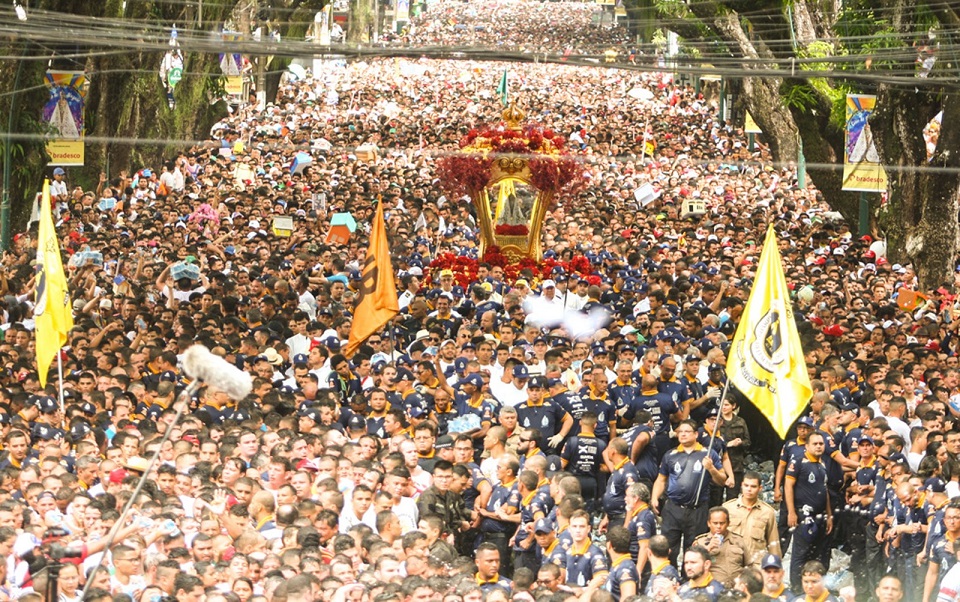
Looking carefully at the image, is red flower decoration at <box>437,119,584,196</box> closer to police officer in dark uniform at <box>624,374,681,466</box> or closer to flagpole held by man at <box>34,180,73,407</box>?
police officer in dark uniform at <box>624,374,681,466</box>

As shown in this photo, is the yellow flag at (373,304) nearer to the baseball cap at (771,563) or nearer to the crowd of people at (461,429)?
the crowd of people at (461,429)

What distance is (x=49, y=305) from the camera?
49.4ft

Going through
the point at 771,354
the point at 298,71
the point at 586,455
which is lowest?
the point at 298,71

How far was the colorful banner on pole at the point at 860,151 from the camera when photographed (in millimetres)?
25672

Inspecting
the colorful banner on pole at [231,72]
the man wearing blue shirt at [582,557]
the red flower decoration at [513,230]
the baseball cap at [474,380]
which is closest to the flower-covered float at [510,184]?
the red flower decoration at [513,230]

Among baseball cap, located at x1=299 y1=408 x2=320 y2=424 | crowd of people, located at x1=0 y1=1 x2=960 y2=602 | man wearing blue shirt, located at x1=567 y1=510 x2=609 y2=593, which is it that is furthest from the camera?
baseball cap, located at x1=299 y1=408 x2=320 y2=424

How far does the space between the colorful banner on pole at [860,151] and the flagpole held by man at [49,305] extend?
46.0ft

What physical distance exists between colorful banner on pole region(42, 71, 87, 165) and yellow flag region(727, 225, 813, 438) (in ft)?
49.9

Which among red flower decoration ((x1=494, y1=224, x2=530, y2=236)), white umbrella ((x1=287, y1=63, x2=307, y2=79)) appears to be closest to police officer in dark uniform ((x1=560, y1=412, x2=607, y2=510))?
red flower decoration ((x1=494, y1=224, x2=530, y2=236))

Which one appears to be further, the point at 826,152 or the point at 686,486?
the point at 826,152

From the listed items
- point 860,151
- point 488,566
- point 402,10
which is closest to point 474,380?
point 488,566

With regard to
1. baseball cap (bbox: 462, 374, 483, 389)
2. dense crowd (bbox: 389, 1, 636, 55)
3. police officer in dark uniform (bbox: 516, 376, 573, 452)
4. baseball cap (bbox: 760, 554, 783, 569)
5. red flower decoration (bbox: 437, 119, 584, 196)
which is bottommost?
dense crowd (bbox: 389, 1, 636, 55)

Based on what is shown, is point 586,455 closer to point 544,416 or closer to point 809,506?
point 544,416

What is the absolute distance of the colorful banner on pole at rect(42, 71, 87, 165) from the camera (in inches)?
1013
